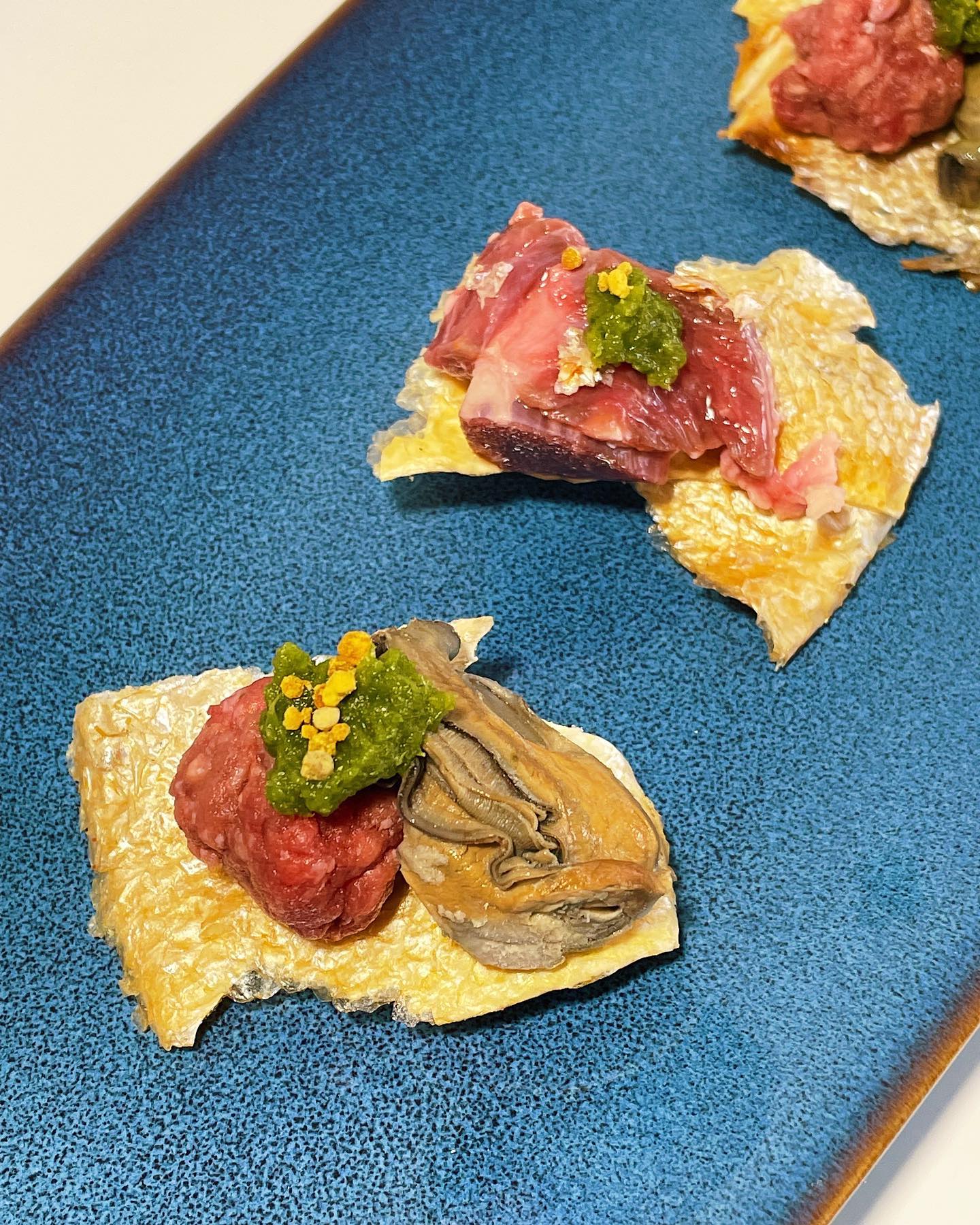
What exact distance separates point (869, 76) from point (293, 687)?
230 centimetres

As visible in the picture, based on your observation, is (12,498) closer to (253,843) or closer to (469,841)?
(253,843)

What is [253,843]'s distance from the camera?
2.49m

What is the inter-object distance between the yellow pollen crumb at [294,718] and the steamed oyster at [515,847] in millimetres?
255

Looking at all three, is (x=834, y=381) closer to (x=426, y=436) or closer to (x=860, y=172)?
(x=860, y=172)

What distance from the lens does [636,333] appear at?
2.82m

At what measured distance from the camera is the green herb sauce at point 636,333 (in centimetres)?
281

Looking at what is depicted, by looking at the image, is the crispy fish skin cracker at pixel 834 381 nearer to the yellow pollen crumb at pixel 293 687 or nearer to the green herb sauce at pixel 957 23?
the green herb sauce at pixel 957 23

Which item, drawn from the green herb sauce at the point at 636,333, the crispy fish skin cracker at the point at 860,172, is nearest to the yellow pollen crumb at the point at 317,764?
the green herb sauce at the point at 636,333

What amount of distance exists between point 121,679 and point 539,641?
108 cm

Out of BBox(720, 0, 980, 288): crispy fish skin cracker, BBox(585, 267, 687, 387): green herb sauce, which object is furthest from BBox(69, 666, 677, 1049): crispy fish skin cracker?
BBox(720, 0, 980, 288): crispy fish skin cracker

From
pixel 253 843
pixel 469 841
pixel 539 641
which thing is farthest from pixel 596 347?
pixel 253 843

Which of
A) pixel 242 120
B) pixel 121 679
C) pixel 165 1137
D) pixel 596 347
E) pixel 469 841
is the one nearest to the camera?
pixel 469 841

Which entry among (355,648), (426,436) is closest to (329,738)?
(355,648)

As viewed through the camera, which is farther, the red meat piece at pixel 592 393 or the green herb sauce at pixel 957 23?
the green herb sauce at pixel 957 23
